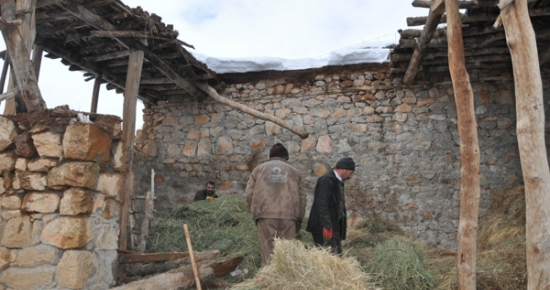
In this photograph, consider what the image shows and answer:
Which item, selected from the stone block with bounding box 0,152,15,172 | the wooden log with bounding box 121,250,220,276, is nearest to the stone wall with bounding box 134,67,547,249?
the wooden log with bounding box 121,250,220,276

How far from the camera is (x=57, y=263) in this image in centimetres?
332

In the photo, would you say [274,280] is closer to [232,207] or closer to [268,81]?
[232,207]

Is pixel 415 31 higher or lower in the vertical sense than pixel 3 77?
higher

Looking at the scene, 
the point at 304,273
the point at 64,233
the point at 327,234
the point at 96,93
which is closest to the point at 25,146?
the point at 64,233

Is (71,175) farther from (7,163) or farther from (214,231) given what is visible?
(214,231)

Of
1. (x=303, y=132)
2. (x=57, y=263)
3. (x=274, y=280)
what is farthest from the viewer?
(x=303, y=132)

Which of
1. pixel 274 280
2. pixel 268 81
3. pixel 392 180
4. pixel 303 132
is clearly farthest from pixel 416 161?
pixel 274 280

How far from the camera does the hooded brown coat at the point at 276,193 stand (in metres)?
4.39

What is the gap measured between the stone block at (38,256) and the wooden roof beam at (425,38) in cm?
429

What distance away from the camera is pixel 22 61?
12.9ft

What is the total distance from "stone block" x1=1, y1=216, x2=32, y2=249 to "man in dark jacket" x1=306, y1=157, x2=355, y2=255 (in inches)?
97.1

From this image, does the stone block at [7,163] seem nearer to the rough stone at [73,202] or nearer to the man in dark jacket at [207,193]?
the rough stone at [73,202]

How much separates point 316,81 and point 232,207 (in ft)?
9.94

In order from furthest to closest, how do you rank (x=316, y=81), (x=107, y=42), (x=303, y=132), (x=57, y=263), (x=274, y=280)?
(x=316, y=81), (x=303, y=132), (x=107, y=42), (x=274, y=280), (x=57, y=263)
